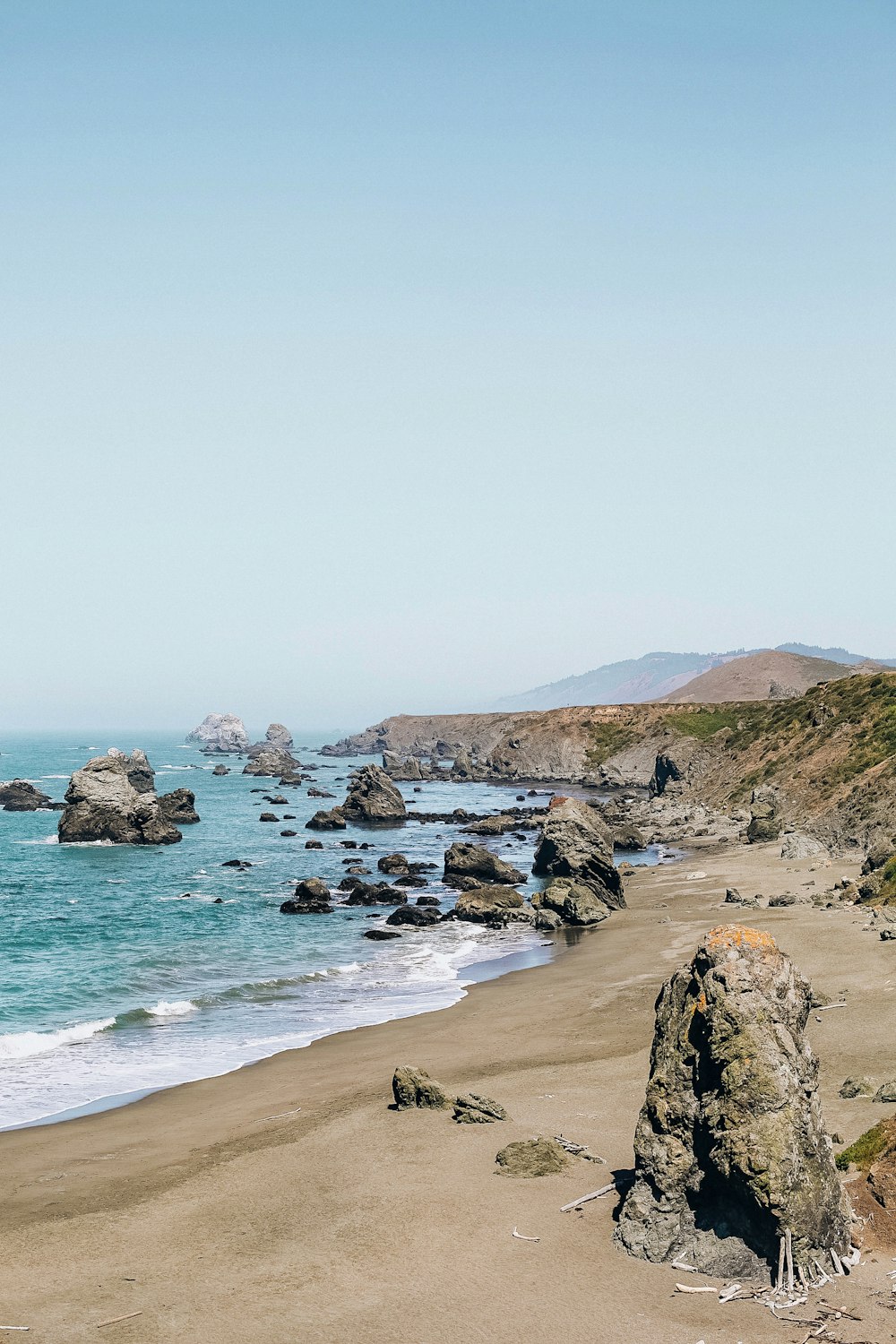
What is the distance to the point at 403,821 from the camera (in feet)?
340

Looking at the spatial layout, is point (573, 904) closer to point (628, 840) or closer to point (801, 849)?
point (801, 849)

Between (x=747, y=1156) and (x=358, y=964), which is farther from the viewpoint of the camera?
(x=358, y=964)

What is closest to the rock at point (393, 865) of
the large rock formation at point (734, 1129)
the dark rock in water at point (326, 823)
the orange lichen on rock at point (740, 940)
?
the dark rock in water at point (326, 823)

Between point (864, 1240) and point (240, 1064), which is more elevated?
point (864, 1240)

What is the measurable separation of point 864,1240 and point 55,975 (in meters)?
34.3

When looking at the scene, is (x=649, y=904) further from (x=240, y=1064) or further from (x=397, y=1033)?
(x=240, y=1064)

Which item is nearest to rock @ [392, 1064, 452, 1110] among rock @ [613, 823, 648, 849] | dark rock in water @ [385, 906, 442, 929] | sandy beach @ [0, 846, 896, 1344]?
sandy beach @ [0, 846, 896, 1344]

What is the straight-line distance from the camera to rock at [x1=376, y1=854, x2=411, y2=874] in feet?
228

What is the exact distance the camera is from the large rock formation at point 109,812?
279 ft

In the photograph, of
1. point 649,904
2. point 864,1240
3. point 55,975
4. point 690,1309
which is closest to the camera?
point 690,1309

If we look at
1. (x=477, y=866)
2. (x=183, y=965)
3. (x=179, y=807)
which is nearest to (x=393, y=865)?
(x=477, y=866)

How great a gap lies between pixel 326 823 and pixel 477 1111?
78221 mm

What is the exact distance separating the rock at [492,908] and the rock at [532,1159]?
32.2m

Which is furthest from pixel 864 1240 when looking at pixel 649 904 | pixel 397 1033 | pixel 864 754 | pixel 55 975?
pixel 864 754
